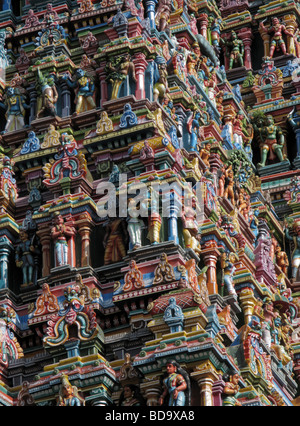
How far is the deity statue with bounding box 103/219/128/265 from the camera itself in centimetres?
4156

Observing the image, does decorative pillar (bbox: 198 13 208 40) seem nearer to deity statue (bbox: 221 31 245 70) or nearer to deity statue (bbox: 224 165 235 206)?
deity statue (bbox: 221 31 245 70)

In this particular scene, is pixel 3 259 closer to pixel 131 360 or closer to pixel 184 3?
pixel 131 360

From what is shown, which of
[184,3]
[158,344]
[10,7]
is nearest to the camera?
[158,344]

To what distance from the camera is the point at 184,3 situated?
5253 centimetres

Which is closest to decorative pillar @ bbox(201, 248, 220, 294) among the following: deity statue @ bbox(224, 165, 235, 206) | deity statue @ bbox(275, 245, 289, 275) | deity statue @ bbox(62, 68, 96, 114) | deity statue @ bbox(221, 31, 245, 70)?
deity statue @ bbox(62, 68, 96, 114)

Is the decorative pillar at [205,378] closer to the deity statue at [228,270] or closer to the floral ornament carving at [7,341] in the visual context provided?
the floral ornament carving at [7,341]

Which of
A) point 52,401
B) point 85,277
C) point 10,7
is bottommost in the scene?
point 52,401

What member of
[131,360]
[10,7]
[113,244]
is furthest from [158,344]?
[10,7]

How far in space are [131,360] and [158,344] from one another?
2.35ft

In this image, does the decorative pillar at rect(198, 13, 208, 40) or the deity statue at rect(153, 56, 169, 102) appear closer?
the deity statue at rect(153, 56, 169, 102)

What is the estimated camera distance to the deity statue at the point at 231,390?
3866cm

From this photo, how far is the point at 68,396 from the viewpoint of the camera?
126ft

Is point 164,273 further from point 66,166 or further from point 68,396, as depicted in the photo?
point 66,166

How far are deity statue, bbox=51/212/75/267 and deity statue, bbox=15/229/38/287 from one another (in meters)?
0.73
